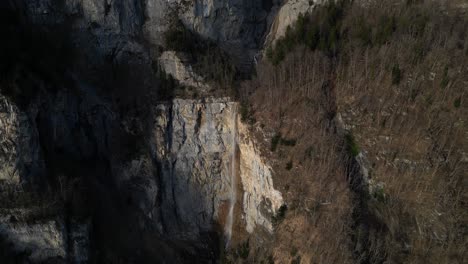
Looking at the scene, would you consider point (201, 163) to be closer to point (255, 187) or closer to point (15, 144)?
point (255, 187)

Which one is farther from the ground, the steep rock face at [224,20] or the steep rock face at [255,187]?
the steep rock face at [224,20]

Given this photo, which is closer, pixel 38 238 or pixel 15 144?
pixel 15 144

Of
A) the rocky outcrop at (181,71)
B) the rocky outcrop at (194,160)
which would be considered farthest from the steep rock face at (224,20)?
the rocky outcrop at (194,160)

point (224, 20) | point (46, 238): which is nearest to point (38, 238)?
point (46, 238)

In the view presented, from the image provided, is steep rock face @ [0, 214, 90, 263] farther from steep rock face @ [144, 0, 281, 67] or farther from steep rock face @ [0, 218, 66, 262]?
steep rock face @ [144, 0, 281, 67]

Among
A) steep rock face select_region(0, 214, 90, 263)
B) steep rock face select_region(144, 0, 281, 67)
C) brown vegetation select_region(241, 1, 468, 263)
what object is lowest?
steep rock face select_region(0, 214, 90, 263)

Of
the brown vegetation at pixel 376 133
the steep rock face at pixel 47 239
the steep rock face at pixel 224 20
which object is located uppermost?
the steep rock face at pixel 224 20

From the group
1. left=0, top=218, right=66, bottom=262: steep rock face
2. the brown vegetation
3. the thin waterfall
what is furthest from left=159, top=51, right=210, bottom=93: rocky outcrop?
left=0, top=218, right=66, bottom=262: steep rock face

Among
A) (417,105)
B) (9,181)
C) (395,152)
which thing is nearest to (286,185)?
(395,152)

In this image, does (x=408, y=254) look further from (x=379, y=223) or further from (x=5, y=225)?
(x=5, y=225)

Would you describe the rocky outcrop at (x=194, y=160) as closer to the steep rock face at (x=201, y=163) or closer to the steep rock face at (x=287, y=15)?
the steep rock face at (x=201, y=163)

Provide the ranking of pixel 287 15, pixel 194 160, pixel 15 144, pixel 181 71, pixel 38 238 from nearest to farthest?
1. pixel 15 144
2. pixel 38 238
3. pixel 194 160
4. pixel 181 71
5. pixel 287 15
